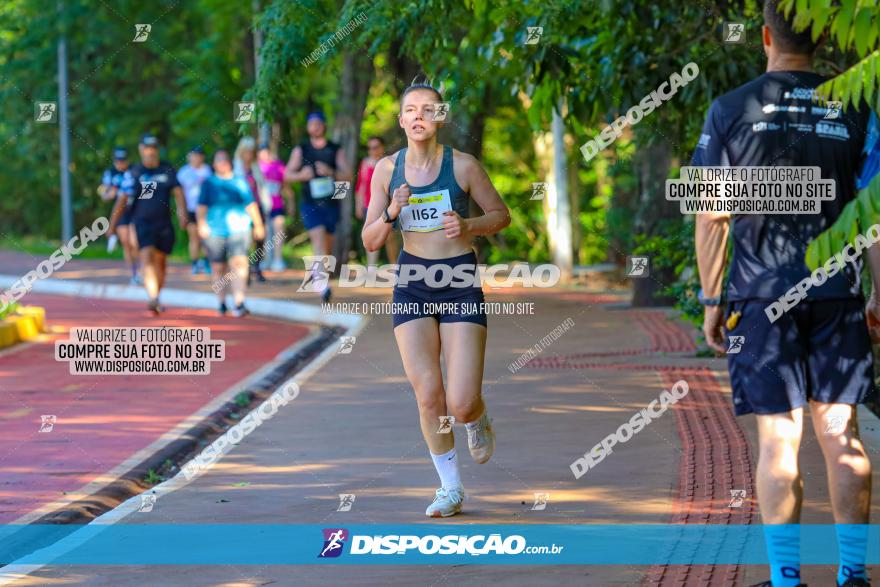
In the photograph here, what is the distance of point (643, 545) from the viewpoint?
22.0 feet

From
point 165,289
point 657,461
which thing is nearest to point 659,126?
point 657,461

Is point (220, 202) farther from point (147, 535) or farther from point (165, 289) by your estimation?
point (147, 535)

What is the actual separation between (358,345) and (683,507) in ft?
26.1

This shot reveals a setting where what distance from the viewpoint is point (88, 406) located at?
38.8ft

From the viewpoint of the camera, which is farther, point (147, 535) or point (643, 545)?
point (147, 535)
